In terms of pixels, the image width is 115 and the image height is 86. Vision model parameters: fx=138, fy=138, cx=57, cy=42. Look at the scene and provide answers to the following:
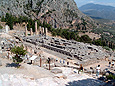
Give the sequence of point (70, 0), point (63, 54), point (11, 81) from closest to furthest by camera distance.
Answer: point (11, 81), point (63, 54), point (70, 0)

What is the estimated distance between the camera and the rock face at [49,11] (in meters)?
104

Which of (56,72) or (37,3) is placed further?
(37,3)

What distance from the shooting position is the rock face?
10406 centimetres

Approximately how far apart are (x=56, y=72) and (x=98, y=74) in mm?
5779

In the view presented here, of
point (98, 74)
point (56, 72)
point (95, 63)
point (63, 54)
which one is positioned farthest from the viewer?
point (63, 54)

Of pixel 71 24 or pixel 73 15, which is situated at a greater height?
pixel 73 15

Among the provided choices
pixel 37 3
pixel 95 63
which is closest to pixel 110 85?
pixel 95 63

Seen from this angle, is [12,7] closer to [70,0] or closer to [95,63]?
[70,0]

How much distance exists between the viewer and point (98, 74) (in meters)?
18.0

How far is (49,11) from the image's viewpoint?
393 ft

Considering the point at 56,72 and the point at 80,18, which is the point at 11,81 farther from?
the point at 80,18

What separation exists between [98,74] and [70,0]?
141847 millimetres

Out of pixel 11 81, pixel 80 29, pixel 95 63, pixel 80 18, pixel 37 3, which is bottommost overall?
pixel 95 63

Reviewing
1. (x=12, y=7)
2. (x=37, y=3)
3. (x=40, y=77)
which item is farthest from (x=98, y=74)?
(x=37, y=3)
